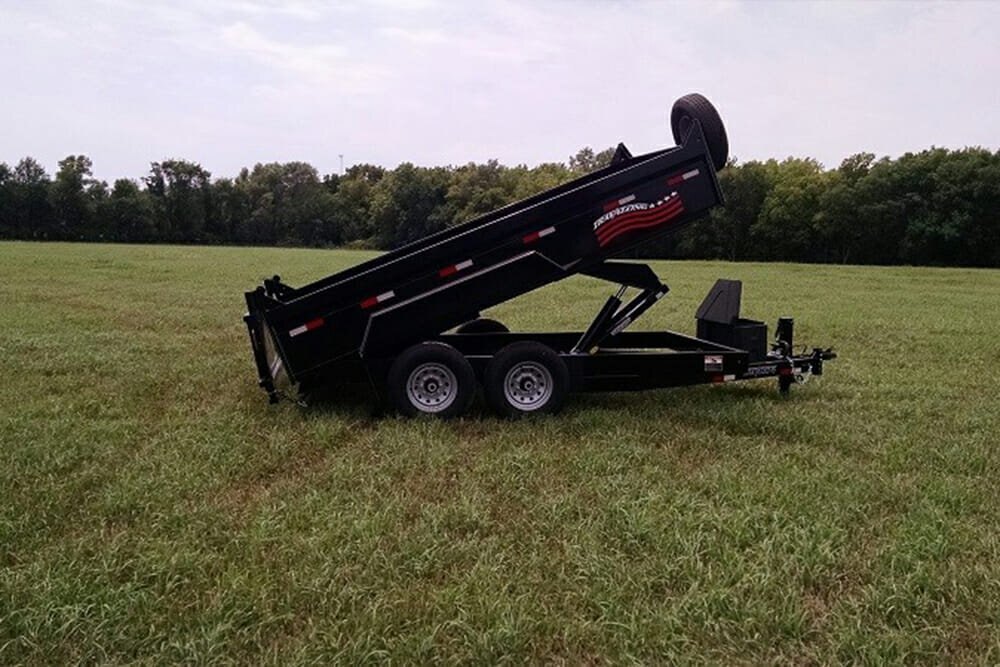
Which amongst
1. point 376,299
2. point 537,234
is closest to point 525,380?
point 537,234

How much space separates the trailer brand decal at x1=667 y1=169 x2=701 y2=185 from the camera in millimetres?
6798

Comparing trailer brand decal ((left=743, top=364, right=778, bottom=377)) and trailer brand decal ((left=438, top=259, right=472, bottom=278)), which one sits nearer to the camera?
trailer brand decal ((left=438, top=259, right=472, bottom=278))

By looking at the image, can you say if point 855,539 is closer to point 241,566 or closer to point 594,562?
point 594,562

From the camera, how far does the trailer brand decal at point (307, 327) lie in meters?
6.44

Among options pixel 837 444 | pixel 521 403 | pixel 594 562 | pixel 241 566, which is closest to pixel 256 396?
pixel 521 403

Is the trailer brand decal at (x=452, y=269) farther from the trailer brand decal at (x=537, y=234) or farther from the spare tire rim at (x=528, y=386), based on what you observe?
the spare tire rim at (x=528, y=386)

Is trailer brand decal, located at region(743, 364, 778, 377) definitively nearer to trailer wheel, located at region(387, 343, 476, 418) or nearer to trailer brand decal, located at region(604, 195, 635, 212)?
trailer brand decal, located at region(604, 195, 635, 212)

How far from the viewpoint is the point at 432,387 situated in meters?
6.59

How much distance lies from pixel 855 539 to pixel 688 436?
2026 millimetres

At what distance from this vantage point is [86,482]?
191 inches

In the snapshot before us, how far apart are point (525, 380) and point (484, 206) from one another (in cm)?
7500

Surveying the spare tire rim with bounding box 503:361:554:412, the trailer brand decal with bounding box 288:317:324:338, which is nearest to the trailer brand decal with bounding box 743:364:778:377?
the spare tire rim with bounding box 503:361:554:412

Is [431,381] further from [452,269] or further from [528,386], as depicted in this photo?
[452,269]

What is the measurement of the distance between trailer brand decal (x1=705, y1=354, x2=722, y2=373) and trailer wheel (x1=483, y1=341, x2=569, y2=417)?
128 cm
